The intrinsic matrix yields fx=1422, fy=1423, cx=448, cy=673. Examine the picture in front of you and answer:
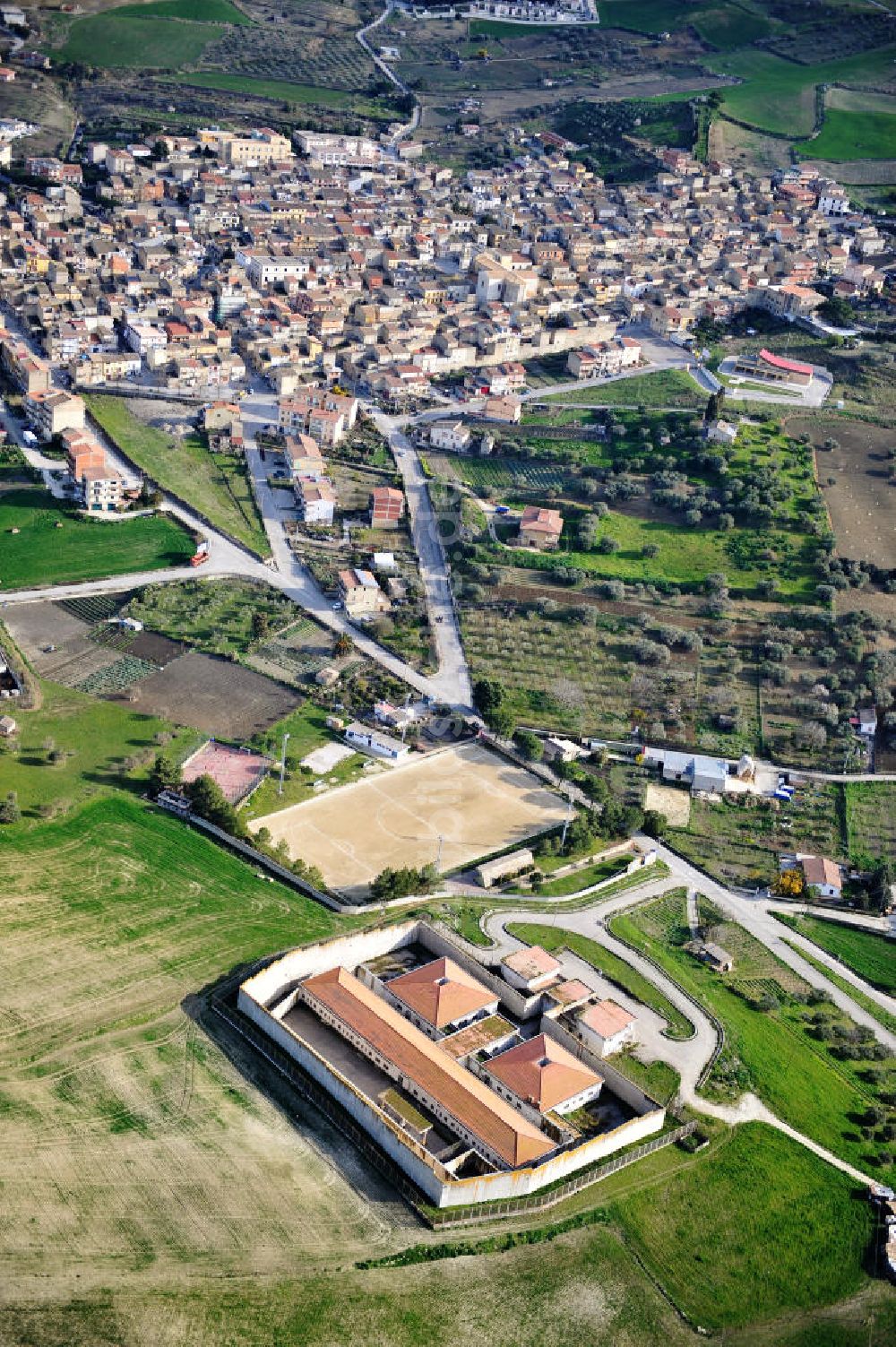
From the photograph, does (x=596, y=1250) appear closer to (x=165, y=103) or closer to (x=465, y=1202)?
(x=465, y=1202)

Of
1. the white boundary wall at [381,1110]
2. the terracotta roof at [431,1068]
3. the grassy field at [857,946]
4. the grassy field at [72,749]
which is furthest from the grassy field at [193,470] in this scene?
the grassy field at [857,946]

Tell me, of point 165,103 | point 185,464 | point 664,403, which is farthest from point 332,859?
point 165,103

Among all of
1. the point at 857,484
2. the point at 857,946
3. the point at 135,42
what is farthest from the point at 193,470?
the point at 135,42

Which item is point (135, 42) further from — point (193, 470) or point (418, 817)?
point (418, 817)

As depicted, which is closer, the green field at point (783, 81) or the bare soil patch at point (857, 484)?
the bare soil patch at point (857, 484)

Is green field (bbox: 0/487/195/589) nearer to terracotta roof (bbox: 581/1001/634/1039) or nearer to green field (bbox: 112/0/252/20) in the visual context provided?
terracotta roof (bbox: 581/1001/634/1039)

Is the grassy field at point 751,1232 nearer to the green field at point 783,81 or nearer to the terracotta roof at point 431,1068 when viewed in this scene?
the terracotta roof at point 431,1068

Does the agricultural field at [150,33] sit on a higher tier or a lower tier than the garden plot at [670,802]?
higher

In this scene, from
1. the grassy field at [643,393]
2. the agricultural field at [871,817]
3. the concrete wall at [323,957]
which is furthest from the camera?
the grassy field at [643,393]
